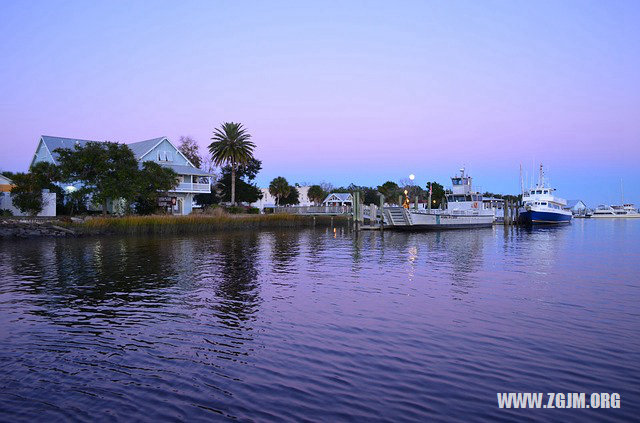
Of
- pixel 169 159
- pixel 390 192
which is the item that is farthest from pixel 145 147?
pixel 390 192

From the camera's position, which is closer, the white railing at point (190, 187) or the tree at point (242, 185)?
the white railing at point (190, 187)

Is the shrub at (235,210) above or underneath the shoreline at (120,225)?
above

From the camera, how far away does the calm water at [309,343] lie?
6.97 meters

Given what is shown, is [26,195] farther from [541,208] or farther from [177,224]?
[541,208]

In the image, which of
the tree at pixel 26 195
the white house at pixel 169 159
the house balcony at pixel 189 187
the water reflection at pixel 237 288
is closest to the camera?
the water reflection at pixel 237 288

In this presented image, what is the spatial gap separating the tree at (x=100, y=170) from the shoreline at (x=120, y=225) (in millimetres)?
2639

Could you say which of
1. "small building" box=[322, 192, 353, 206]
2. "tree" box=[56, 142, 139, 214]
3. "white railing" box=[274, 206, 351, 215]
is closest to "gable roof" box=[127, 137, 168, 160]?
"tree" box=[56, 142, 139, 214]

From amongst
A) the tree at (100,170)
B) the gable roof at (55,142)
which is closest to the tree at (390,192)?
the gable roof at (55,142)

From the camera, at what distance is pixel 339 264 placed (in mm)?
24141

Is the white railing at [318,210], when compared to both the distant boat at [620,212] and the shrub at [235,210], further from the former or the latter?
the distant boat at [620,212]

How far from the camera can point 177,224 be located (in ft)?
158

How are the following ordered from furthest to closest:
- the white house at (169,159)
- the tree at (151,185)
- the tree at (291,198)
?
1. the tree at (291,198)
2. the white house at (169,159)
3. the tree at (151,185)

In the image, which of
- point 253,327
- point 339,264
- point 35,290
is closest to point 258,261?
point 339,264

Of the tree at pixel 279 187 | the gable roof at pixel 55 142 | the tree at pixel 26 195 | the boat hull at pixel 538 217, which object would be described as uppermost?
the gable roof at pixel 55 142
